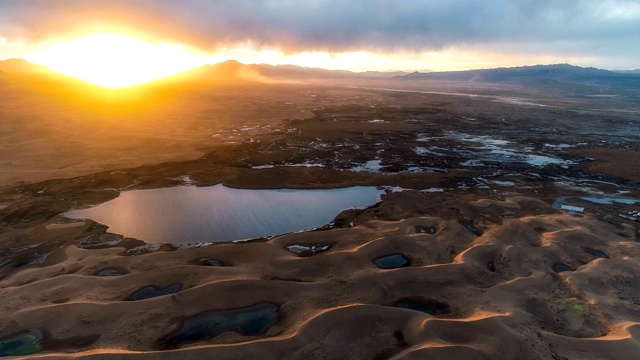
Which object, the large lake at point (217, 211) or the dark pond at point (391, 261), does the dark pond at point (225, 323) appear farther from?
the large lake at point (217, 211)

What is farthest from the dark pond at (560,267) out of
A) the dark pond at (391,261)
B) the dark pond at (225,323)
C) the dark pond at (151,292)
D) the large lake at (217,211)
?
the dark pond at (151,292)

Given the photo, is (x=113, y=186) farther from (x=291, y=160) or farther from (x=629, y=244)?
(x=629, y=244)

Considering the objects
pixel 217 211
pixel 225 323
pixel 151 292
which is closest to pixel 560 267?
pixel 225 323

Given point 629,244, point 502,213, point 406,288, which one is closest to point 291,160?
point 502,213

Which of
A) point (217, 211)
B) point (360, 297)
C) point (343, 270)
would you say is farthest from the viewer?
point (217, 211)

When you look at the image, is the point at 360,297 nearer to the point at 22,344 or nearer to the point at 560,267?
the point at 560,267
